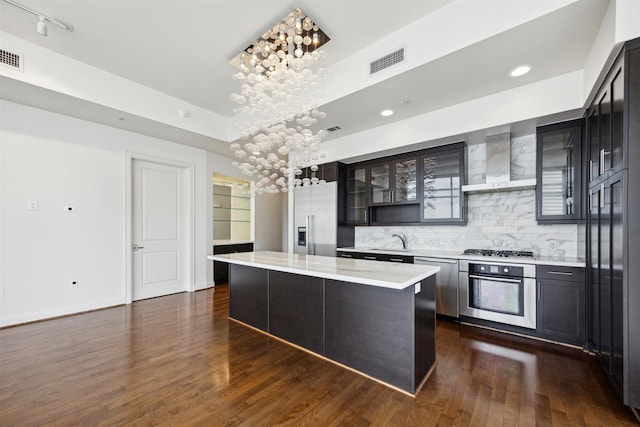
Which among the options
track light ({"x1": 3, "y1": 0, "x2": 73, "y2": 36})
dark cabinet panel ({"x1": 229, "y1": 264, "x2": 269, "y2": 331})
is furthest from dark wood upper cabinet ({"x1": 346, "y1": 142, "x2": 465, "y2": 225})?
track light ({"x1": 3, "y1": 0, "x2": 73, "y2": 36})

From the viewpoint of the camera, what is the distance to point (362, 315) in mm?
2285

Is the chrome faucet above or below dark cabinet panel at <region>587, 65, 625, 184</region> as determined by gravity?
below

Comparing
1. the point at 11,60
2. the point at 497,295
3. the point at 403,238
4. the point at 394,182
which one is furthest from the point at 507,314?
the point at 11,60

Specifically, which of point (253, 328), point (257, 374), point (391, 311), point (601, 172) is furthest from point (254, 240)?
point (601, 172)

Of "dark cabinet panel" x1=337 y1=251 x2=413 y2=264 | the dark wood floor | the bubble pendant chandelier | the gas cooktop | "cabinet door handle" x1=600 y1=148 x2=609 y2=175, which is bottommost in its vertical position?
the dark wood floor

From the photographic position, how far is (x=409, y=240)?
4609 millimetres

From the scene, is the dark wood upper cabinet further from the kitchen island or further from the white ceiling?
the kitchen island

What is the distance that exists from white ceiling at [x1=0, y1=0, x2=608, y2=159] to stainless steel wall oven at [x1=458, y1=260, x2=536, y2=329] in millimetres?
2114

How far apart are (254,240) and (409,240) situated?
12.4ft

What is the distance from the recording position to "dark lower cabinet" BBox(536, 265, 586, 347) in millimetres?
2770

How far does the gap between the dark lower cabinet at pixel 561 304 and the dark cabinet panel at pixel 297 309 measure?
8.08ft

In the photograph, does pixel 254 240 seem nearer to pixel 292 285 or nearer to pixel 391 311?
pixel 292 285

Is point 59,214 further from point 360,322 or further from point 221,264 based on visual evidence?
point 360,322

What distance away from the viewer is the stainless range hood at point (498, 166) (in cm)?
346
